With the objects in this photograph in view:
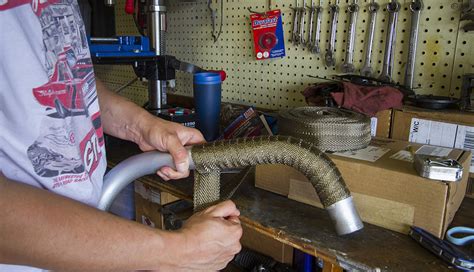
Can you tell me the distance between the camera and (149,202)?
3.57ft

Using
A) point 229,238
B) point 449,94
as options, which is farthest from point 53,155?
point 449,94

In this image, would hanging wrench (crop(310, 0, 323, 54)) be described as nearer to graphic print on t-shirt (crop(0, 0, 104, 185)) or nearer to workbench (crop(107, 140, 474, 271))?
workbench (crop(107, 140, 474, 271))

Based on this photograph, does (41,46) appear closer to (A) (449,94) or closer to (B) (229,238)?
(B) (229,238)

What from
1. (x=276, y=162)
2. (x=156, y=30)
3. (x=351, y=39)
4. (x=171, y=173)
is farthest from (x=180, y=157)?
(x=156, y=30)

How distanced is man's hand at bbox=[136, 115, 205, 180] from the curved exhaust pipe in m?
0.02

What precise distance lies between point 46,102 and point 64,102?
0.13 feet

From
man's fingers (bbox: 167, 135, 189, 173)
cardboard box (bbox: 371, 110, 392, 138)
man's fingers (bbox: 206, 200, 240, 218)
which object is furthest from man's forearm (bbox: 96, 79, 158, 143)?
cardboard box (bbox: 371, 110, 392, 138)

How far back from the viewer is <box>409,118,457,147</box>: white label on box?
2.49ft

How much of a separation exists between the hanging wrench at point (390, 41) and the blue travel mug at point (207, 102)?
1.55 feet

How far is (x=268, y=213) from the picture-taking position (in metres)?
0.68

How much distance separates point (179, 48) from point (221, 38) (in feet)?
0.87

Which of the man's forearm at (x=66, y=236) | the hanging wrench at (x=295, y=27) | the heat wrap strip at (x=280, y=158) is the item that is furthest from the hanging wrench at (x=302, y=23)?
the man's forearm at (x=66, y=236)

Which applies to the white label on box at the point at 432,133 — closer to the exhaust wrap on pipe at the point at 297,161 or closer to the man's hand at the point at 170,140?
the exhaust wrap on pipe at the point at 297,161

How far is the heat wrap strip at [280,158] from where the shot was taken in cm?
57
